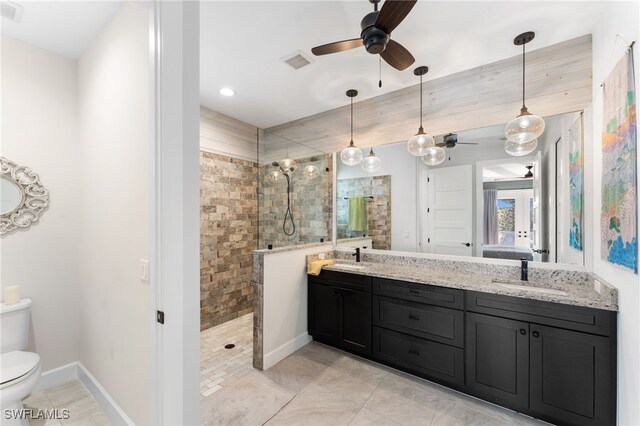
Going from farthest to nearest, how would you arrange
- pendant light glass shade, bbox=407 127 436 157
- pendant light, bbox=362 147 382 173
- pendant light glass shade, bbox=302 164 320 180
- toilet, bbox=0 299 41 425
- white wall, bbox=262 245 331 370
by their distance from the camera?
pendant light glass shade, bbox=302 164 320 180, pendant light, bbox=362 147 382 173, white wall, bbox=262 245 331 370, pendant light glass shade, bbox=407 127 436 157, toilet, bbox=0 299 41 425

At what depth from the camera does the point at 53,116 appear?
2.21 m

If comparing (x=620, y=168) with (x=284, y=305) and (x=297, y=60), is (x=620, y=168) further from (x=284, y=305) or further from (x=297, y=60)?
(x=284, y=305)

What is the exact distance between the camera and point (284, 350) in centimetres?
275

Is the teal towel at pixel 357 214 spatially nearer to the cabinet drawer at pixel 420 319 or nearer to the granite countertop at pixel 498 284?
the granite countertop at pixel 498 284

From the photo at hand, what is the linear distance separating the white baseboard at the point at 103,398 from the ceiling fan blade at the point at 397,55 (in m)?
2.76

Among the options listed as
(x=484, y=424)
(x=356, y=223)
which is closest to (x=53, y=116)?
(x=356, y=223)

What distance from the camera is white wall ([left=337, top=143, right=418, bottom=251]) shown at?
2.92 m

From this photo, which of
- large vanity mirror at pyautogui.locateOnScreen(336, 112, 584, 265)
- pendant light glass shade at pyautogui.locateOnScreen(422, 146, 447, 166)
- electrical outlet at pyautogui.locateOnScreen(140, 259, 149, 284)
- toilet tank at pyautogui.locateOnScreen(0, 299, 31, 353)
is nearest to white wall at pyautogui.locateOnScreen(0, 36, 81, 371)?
toilet tank at pyautogui.locateOnScreen(0, 299, 31, 353)

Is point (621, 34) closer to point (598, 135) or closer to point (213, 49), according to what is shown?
point (598, 135)

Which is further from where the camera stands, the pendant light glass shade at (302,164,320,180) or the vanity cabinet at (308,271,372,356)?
the pendant light glass shade at (302,164,320,180)

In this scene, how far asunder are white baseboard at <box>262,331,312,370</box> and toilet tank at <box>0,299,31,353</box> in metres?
1.81

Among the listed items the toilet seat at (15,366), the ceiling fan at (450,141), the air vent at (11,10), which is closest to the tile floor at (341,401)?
the toilet seat at (15,366)

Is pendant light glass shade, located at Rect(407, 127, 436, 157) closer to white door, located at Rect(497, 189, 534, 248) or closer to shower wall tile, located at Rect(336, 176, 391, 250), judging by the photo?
shower wall tile, located at Rect(336, 176, 391, 250)

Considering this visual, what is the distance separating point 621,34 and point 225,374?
144 inches
